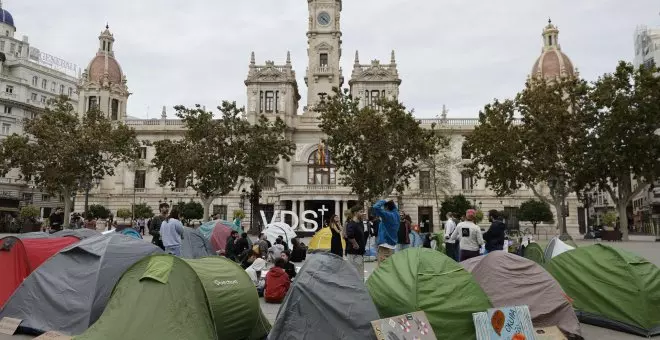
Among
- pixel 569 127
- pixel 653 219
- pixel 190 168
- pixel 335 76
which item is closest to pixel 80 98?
pixel 335 76

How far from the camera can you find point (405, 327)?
6516mm

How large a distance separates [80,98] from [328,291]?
5789 centimetres

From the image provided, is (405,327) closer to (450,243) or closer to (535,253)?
(535,253)

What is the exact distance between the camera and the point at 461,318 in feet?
23.1

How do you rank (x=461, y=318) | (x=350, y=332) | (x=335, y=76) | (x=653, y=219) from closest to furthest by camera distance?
(x=350, y=332) < (x=461, y=318) < (x=653, y=219) < (x=335, y=76)

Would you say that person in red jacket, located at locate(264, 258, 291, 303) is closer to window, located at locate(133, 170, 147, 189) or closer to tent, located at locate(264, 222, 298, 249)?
tent, located at locate(264, 222, 298, 249)

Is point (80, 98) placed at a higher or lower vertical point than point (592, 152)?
higher

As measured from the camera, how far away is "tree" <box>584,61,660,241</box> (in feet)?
94.2

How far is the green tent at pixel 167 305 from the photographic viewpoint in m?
6.28

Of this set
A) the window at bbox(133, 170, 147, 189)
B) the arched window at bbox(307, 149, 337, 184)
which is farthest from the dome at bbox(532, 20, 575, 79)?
the window at bbox(133, 170, 147, 189)

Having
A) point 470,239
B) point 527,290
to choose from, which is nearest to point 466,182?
point 470,239

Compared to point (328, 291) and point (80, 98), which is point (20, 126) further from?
point (328, 291)

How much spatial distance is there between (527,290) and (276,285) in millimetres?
5541

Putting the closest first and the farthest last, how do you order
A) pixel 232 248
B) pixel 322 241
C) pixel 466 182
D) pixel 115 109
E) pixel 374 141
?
pixel 232 248 → pixel 322 241 → pixel 374 141 → pixel 466 182 → pixel 115 109
